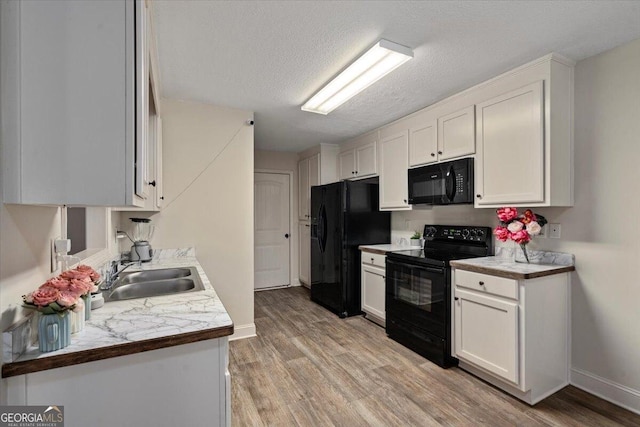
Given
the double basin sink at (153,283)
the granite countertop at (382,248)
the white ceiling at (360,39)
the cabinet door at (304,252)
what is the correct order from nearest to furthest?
the white ceiling at (360,39) → the double basin sink at (153,283) → the granite countertop at (382,248) → the cabinet door at (304,252)

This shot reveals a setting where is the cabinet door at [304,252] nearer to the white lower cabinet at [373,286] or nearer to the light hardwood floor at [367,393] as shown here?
the white lower cabinet at [373,286]

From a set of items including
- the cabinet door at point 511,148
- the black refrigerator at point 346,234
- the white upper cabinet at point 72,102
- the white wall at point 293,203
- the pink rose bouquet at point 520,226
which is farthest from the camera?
the white wall at point 293,203

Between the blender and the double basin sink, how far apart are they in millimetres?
354

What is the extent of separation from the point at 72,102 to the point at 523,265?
261 centimetres

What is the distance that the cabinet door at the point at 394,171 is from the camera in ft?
10.5

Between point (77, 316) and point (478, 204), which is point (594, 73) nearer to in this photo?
point (478, 204)

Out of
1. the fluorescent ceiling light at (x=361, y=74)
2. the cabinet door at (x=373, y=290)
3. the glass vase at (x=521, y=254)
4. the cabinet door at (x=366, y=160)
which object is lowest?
the cabinet door at (x=373, y=290)

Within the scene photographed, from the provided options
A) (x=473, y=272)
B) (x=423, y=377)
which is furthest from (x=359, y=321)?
(x=473, y=272)

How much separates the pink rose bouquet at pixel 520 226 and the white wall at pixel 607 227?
8.2 inches

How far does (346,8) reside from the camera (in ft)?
5.08

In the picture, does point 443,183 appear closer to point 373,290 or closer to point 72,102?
point 373,290

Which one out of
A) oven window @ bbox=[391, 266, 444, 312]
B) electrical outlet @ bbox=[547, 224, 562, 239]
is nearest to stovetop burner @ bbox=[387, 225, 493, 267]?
oven window @ bbox=[391, 266, 444, 312]

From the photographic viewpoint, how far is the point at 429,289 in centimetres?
255

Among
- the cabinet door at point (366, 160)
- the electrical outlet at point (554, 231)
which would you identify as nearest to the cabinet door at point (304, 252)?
the cabinet door at point (366, 160)
